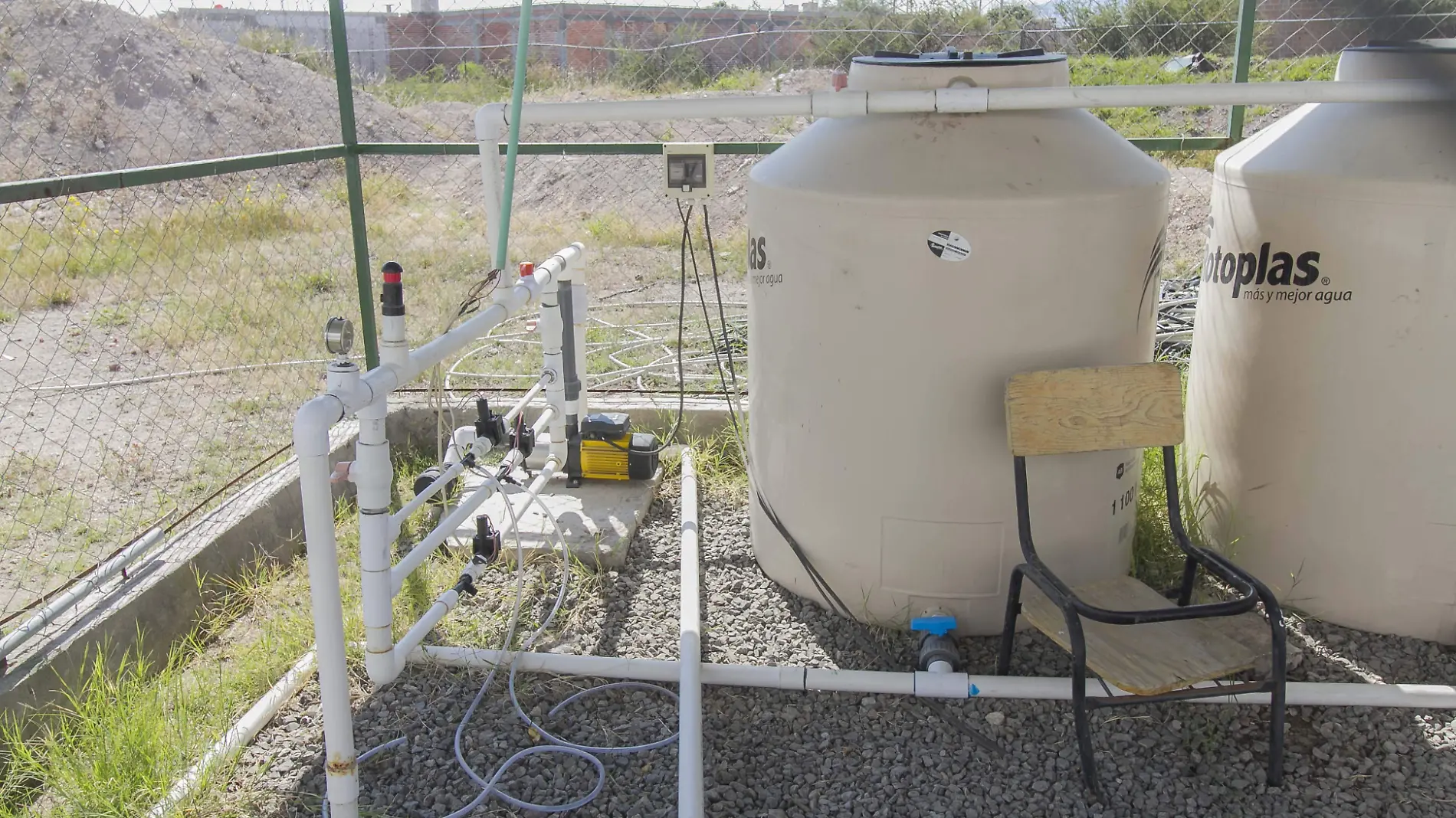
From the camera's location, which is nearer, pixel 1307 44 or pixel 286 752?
pixel 286 752

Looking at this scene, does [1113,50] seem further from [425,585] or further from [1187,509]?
[425,585]

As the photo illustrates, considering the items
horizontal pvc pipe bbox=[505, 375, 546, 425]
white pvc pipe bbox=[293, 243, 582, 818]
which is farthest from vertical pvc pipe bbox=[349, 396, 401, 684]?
horizontal pvc pipe bbox=[505, 375, 546, 425]

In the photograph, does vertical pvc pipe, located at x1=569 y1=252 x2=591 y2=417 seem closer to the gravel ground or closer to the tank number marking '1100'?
the gravel ground

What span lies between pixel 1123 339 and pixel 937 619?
92 centimetres

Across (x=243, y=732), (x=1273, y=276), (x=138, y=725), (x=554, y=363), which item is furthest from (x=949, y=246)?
(x=138, y=725)

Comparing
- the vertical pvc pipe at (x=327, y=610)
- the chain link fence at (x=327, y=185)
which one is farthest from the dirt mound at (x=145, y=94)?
the vertical pvc pipe at (x=327, y=610)

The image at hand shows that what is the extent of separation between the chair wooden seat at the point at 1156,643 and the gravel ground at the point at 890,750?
0.85 feet

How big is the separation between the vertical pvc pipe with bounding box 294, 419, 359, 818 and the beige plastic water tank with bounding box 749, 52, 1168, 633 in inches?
54.1

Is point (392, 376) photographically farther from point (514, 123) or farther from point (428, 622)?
point (514, 123)

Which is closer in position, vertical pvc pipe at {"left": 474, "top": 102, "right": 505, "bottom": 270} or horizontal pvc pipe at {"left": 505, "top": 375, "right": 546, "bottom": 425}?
vertical pvc pipe at {"left": 474, "top": 102, "right": 505, "bottom": 270}

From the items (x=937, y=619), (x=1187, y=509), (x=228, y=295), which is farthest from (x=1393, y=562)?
(x=228, y=295)

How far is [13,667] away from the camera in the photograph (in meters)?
2.57

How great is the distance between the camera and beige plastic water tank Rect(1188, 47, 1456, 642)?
2725 millimetres

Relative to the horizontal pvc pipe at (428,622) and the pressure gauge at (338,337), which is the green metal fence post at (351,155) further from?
the pressure gauge at (338,337)
